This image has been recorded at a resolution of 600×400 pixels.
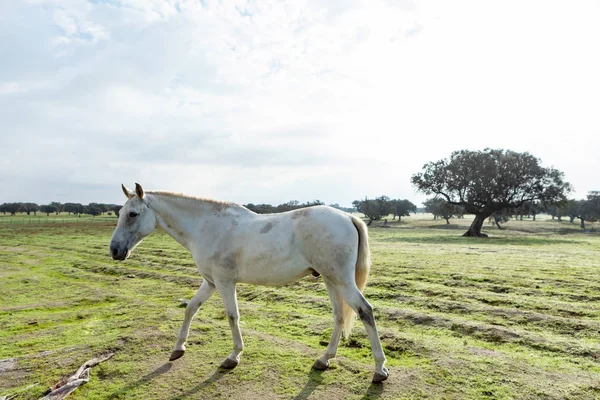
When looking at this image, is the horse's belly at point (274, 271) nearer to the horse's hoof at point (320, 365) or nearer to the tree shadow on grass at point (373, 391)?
the horse's hoof at point (320, 365)

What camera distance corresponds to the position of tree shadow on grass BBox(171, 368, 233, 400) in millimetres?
4391

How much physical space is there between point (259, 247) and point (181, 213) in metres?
1.61

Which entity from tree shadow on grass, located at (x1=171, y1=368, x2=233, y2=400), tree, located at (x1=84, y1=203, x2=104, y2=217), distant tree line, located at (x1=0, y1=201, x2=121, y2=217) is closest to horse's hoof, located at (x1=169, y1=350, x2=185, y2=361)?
tree shadow on grass, located at (x1=171, y1=368, x2=233, y2=400)

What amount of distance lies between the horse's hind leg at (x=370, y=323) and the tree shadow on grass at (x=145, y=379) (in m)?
2.77

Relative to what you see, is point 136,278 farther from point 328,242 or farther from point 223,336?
point 328,242

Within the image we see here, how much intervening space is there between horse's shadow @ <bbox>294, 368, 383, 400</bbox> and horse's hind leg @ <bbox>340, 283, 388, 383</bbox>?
134 mm

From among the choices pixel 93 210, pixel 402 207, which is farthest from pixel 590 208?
pixel 93 210

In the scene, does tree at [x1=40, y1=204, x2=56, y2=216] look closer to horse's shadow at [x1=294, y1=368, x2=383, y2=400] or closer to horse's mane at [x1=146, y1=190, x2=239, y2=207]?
horse's mane at [x1=146, y1=190, x2=239, y2=207]

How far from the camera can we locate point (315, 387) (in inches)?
177

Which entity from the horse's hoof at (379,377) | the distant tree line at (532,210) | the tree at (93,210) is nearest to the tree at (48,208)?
the tree at (93,210)

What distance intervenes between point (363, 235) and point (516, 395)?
260 centimetres

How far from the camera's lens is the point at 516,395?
4.21 metres

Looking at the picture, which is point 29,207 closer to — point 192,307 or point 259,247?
point 192,307

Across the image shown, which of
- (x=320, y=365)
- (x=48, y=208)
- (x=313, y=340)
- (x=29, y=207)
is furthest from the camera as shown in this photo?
(x=29, y=207)
